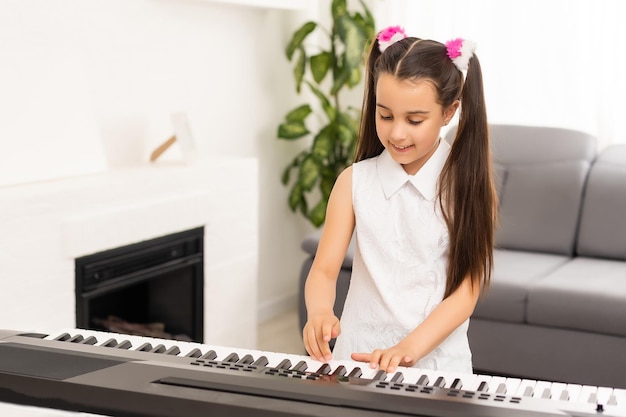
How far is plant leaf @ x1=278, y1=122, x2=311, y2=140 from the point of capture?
4.63 metres

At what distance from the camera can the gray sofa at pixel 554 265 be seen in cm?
344

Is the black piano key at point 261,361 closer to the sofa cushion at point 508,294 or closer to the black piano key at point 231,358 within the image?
the black piano key at point 231,358

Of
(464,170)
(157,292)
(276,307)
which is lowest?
(276,307)

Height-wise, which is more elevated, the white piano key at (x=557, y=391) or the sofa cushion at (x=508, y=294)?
the white piano key at (x=557, y=391)

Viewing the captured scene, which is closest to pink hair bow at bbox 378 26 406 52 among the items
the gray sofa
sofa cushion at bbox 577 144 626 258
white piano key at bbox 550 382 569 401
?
white piano key at bbox 550 382 569 401

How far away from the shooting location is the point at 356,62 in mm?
4652

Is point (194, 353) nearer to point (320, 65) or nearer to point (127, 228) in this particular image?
point (127, 228)

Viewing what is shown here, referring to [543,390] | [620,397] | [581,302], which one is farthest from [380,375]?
[581,302]

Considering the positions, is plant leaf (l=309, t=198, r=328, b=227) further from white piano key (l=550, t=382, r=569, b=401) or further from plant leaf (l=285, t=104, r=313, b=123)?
white piano key (l=550, t=382, r=569, b=401)

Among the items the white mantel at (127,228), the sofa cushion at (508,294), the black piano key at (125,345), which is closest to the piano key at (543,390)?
the black piano key at (125,345)

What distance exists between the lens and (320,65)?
15.5 feet

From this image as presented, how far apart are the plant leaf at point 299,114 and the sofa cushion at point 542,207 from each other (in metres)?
1.07

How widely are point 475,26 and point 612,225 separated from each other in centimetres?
133

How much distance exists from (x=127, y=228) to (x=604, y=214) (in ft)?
6.55
